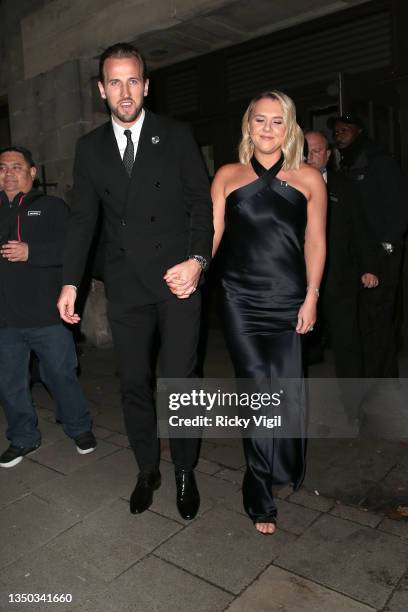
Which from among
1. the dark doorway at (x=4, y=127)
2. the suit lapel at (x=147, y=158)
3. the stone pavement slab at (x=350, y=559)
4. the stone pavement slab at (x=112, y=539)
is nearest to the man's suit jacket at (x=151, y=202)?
the suit lapel at (x=147, y=158)

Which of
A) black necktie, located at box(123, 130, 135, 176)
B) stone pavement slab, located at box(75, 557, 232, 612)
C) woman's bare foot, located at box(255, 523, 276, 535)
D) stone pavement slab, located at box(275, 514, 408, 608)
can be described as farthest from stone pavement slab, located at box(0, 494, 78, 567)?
black necktie, located at box(123, 130, 135, 176)

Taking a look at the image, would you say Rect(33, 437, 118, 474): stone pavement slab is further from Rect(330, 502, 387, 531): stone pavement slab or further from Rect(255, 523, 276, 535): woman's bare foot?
Rect(330, 502, 387, 531): stone pavement slab

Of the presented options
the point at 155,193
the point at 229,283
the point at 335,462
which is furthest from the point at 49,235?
the point at 335,462

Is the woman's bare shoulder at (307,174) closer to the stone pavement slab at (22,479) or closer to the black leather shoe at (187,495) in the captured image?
the black leather shoe at (187,495)

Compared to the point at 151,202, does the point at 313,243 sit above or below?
below

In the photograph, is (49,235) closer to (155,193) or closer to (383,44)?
(155,193)

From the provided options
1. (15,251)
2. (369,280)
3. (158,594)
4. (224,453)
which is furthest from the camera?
(369,280)

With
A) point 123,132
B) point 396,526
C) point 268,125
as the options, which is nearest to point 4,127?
point 123,132

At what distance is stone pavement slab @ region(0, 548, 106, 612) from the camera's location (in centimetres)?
245

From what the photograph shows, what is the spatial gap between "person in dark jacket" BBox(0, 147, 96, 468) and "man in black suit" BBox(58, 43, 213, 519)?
0.84m

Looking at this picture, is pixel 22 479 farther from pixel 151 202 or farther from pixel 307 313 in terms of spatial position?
pixel 307 313

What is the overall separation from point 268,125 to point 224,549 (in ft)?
6.95

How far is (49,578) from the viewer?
2.57 meters

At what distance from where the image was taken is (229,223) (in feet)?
9.59
